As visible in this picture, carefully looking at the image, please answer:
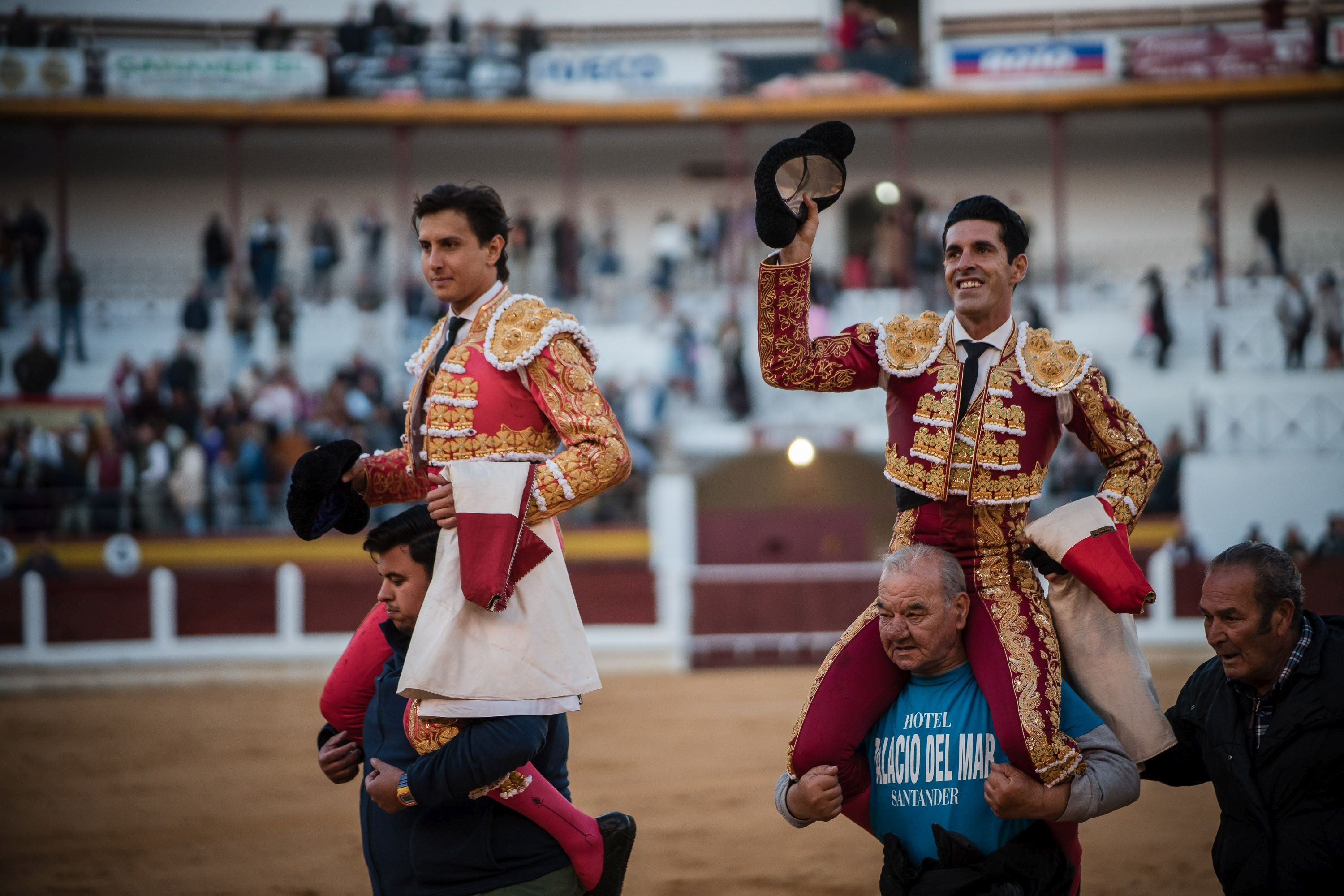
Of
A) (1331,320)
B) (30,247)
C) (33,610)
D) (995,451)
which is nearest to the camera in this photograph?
(995,451)

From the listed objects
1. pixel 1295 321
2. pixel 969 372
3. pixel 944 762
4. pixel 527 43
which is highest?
pixel 527 43

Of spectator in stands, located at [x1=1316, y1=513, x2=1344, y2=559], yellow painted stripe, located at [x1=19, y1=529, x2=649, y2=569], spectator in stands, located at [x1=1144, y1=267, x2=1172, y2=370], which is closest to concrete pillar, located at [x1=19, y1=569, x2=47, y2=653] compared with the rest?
yellow painted stripe, located at [x1=19, y1=529, x2=649, y2=569]

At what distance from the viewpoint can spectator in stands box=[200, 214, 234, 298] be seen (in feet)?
50.9

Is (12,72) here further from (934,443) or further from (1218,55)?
(934,443)

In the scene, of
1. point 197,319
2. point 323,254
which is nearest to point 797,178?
point 197,319

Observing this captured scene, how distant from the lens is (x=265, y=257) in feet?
49.7

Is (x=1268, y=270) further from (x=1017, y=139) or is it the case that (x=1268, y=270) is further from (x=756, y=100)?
(x=756, y=100)

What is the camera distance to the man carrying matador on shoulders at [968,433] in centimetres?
245

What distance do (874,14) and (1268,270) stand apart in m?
6.22

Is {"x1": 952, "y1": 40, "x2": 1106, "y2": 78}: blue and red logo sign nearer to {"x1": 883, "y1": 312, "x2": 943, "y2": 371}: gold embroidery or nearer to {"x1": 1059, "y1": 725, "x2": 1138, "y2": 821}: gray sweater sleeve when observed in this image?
{"x1": 883, "y1": 312, "x2": 943, "y2": 371}: gold embroidery

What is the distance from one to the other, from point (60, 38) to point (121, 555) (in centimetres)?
841

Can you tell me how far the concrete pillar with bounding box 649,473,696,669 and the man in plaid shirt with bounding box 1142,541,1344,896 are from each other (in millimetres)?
8338

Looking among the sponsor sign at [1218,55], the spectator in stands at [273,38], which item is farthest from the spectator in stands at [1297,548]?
the spectator in stands at [273,38]

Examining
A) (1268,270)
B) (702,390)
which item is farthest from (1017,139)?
(702,390)
